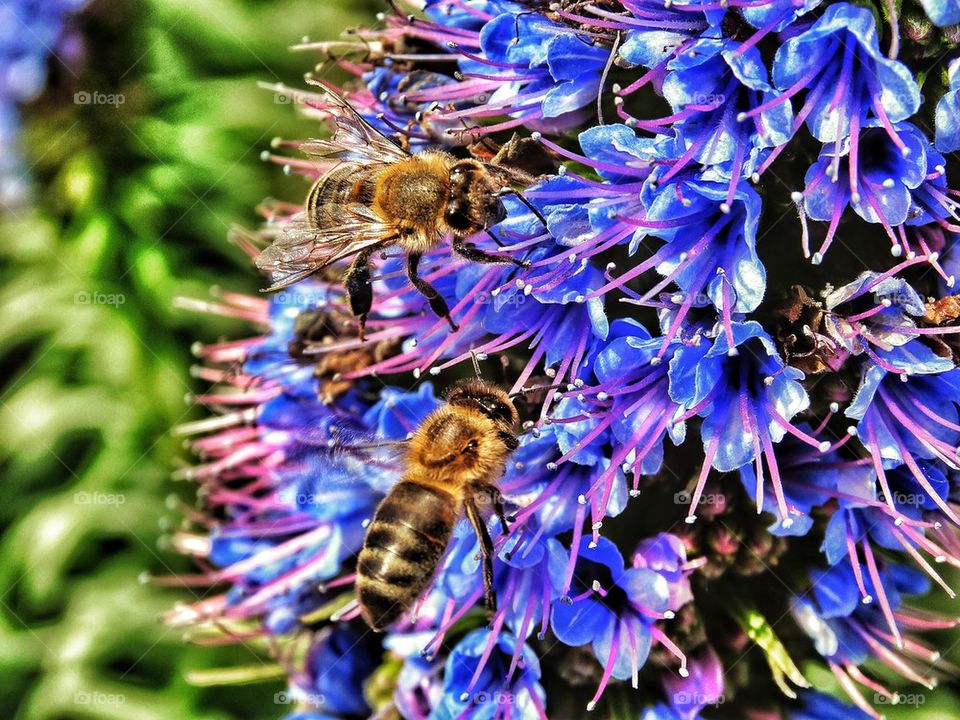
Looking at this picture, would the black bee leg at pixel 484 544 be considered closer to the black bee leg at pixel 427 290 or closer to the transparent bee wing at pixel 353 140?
the black bee leg at pixel 427 290

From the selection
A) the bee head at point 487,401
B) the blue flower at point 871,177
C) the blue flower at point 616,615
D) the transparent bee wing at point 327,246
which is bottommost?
the blue flower at point 616,615

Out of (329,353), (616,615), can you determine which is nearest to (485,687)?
(616,615)

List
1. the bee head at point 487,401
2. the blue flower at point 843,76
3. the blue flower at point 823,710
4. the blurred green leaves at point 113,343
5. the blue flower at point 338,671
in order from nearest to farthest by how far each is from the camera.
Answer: the blue flower at point 843,76 < the bee head at point 487,401 < the blue flower at point 823,710 < the blue flower at point 338,671 < the blurred green leaves at point 113,343

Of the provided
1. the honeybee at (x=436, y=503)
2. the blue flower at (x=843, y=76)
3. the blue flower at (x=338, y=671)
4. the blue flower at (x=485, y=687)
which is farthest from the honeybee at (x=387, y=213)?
the blue flower at (x=338, y=671)

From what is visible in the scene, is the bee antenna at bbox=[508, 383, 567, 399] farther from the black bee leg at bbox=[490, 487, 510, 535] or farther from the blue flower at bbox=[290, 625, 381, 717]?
the blue flower at bbox=[290, 625, 381, 717]

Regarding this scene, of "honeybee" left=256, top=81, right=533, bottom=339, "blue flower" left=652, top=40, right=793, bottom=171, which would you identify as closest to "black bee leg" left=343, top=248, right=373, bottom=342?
"honeybee" left=256, top=81, right=533, bottom=339

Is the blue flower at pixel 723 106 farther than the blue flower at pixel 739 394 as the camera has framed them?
No

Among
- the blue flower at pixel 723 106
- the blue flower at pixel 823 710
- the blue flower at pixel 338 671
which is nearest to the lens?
the blue flower at pixel 723 106

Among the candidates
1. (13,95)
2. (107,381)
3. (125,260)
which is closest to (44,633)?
(107,381)
